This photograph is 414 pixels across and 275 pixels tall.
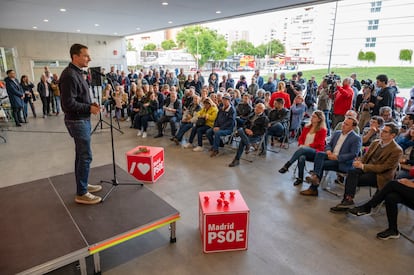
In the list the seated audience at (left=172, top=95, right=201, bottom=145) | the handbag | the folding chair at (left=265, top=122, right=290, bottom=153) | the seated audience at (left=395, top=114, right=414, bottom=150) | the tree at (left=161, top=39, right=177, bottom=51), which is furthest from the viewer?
→ the tree at (left=161, top=39, right=177, bottom=51)

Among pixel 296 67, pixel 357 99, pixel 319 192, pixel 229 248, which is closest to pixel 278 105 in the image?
pixel 319 192

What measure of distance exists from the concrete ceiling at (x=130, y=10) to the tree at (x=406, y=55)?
3.81 m

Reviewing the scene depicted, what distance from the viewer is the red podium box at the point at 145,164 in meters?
4.08

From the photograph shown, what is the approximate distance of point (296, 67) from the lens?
11906 mm

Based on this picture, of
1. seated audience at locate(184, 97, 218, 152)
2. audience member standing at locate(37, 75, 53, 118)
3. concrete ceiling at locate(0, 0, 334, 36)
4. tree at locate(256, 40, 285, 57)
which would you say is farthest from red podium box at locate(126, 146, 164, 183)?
tree at locate(256, 40, 285, 57)

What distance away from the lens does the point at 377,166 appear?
316 cm

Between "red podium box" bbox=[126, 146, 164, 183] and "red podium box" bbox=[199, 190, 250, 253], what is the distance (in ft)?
5.43

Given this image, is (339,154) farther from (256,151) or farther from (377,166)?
(256,151)

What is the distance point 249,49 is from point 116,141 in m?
9.74

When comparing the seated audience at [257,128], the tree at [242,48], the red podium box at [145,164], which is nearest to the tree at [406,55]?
the tree at [242,48]

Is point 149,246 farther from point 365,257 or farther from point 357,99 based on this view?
point 357,99

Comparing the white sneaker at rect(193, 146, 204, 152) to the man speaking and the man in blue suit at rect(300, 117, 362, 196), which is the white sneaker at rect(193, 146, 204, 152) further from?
the man speaking

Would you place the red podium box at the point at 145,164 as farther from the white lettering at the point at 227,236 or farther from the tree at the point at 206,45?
the tree at the point at 206,45

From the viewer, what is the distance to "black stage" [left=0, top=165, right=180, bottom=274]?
205 cm
